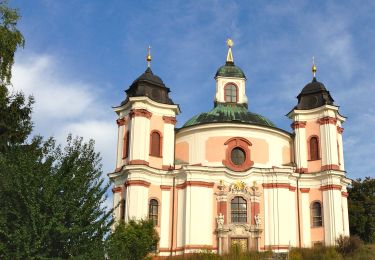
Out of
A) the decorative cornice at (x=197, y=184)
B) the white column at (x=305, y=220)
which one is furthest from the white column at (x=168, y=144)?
the white column at (x=305, y=220)

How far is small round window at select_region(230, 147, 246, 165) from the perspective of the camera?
135 feet

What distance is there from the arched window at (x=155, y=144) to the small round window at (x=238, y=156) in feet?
18.3

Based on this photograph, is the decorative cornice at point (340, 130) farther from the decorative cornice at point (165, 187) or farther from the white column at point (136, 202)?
the white column at point (136, 202)

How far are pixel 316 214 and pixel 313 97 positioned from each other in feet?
31.4

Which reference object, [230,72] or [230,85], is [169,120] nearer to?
[230,85]

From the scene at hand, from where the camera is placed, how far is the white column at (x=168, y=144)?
40.7 metres

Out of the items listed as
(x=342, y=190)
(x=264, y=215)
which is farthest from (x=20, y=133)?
(x=342, y=190)

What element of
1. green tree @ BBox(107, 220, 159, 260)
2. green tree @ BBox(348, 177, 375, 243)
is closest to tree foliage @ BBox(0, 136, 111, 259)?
green tree @ BBox(107, 220, 159, 260)

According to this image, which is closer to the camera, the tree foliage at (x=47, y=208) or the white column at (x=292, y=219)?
the tree foliage at (x=47, y=208)

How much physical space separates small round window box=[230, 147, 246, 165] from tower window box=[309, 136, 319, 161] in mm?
5542

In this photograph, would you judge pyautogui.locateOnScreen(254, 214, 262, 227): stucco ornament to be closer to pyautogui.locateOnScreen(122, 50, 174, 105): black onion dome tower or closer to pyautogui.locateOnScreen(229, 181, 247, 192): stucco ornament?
pyautogui.locateOnScreen(229, 181, 247, 192): stucco ornament

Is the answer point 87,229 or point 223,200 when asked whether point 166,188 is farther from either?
point 87,229

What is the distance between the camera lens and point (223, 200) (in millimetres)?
39000

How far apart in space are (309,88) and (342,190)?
8722mm
